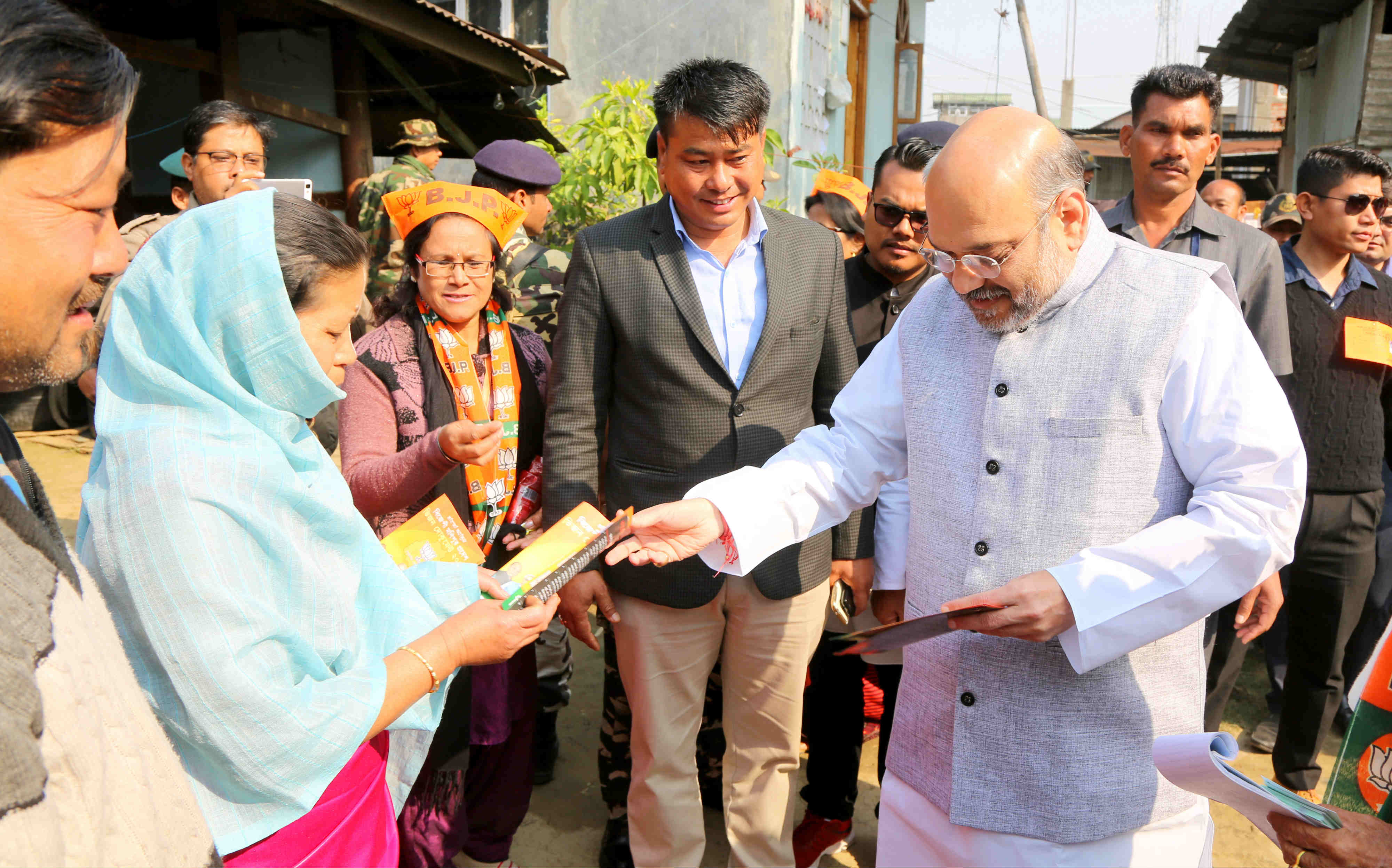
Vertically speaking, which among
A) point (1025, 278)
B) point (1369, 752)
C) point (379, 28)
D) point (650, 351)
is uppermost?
point (379, 28)

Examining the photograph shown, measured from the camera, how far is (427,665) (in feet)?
6.10

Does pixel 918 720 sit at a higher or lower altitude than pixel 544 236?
lower

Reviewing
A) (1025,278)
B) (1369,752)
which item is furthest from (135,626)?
(1369,752)

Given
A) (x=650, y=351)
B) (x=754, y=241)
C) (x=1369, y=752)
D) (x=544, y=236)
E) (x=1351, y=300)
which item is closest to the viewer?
(x=1369, y=752)

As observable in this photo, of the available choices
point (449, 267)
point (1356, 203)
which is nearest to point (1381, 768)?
point (449, 267)

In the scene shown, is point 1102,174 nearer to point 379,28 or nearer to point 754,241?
point 379,28

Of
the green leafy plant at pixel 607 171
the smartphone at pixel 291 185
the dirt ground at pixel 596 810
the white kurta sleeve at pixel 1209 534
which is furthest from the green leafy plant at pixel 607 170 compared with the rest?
the white kurta sleeve at pixel 1209 534

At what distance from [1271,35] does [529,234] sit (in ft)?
50.6

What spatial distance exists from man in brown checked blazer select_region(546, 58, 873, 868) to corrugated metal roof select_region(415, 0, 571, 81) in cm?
531

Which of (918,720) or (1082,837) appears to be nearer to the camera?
→ (1082,837)

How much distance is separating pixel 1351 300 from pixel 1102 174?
2564 cm

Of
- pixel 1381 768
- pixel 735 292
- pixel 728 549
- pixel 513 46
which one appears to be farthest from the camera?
pixel 513 46

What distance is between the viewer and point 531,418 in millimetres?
3135

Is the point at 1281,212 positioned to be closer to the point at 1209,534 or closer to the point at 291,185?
the point at 1209,534
